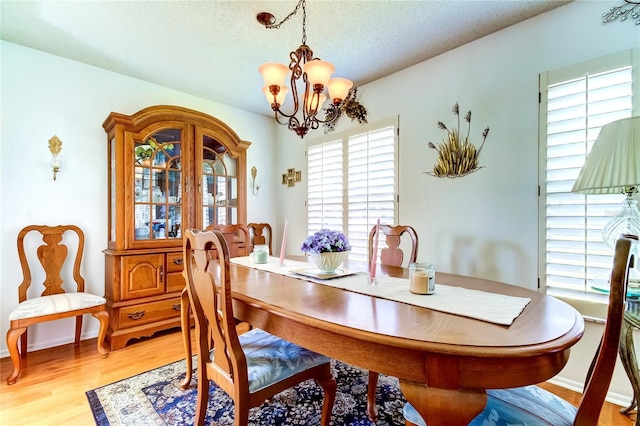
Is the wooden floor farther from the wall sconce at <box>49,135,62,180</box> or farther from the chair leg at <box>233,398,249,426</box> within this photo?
the wall sconce at <box>49,135,62,180</box>

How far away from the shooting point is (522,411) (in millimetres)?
950

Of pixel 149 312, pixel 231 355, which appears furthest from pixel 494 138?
pixel 149 312

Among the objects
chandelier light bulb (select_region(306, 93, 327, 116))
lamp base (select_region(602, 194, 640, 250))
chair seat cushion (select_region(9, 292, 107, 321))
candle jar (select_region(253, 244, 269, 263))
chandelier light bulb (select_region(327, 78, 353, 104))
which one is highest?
chandelier light bulb (select_region(327, 78, 353, 104))

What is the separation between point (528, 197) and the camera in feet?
6.65

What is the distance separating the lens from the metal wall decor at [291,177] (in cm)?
380

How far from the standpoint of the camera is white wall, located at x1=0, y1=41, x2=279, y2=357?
2.34 meters

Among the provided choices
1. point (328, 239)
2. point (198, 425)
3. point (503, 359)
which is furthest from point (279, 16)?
point (198, 425)

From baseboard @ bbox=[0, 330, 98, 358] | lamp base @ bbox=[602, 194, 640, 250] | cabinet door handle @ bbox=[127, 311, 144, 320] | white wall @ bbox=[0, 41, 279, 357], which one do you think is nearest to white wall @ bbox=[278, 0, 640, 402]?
lamp base @ bbox=[602, 194, 640, 250]

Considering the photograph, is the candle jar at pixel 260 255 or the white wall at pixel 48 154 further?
the white wall at pixel 48 154

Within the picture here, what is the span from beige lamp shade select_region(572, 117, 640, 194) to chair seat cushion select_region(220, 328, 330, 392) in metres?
1.54

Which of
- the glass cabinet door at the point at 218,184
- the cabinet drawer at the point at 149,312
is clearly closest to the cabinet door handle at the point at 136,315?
the cabinet drawer at the point at 149,312

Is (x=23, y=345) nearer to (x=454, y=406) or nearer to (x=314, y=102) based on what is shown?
(x=314, y=102)

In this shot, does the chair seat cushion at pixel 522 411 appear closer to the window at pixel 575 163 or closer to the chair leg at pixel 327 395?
the chair leg at pixel 327 395

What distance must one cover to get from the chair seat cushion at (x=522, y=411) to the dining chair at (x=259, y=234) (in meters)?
3.04
